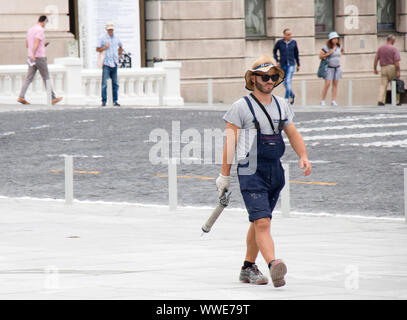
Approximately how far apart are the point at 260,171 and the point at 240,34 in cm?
2736

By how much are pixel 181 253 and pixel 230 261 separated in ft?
1.88

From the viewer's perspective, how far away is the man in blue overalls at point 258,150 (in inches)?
301

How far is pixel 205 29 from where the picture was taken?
34.0 m

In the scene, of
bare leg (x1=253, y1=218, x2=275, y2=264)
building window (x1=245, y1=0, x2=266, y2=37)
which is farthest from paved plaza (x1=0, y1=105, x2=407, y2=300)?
building window (x1=245, y1=0, x2=266, y2=37)

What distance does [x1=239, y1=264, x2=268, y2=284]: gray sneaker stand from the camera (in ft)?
24.7

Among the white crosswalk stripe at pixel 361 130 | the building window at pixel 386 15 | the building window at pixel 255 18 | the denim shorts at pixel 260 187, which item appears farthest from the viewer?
the building window at pixel 386 15

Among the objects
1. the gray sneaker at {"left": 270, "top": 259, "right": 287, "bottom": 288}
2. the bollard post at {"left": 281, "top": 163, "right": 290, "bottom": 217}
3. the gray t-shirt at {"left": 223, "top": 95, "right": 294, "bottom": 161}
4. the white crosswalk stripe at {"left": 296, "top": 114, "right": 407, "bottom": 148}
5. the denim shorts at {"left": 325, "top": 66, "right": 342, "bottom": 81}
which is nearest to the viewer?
the gray sneaker at {"left": 270, "top": 259, "right": 287, "bottom": 288}

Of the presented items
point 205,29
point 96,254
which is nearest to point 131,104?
point 205,29

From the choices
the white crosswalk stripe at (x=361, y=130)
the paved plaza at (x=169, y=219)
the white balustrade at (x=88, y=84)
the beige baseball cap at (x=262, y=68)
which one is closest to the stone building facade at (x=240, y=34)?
the white balustrade at (x=88, y=84)

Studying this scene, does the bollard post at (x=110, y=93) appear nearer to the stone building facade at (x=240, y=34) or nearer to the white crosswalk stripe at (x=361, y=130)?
the stone building facade at (x=240, y=34)

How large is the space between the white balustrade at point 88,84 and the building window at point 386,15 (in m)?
11.3

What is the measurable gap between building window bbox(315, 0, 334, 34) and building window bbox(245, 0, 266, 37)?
2.10 meters

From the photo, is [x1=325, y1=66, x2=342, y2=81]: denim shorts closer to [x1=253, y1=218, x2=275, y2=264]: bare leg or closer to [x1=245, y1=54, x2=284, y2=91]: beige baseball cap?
[x1=245, y1=54, x2=284, y2=91]: beige baseball cap
